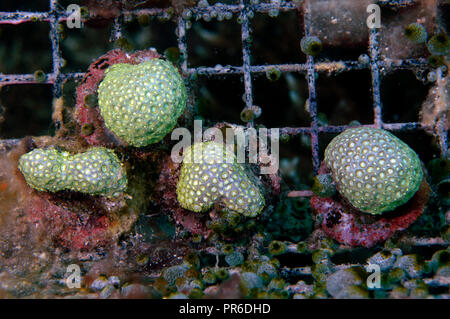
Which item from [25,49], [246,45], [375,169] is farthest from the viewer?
[25,49]

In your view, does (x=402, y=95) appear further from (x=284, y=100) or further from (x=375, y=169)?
(x=375, y=169)

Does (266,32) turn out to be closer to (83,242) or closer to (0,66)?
(83,242)

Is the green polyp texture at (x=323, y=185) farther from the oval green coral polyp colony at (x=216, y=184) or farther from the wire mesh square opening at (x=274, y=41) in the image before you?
the wire mesh square opening at (x=274, y=41)

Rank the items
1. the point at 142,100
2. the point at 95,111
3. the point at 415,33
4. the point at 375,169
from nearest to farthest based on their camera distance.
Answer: the point at 142,100
the point at 375,169
the point at 95,111
the point at 415,33

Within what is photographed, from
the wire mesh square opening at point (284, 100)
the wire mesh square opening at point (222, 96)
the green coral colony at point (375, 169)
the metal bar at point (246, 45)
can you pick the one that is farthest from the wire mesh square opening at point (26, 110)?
the green coral colony at point (375, 169)

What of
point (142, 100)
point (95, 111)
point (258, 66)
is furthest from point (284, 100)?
point (95, 111)

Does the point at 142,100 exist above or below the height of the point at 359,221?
above
